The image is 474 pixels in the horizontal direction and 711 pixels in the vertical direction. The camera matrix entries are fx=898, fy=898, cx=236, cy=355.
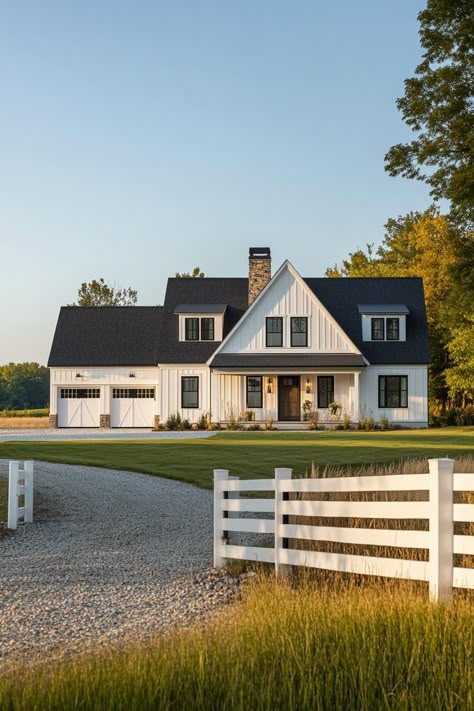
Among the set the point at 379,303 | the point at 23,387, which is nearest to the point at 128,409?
the point at 379,303

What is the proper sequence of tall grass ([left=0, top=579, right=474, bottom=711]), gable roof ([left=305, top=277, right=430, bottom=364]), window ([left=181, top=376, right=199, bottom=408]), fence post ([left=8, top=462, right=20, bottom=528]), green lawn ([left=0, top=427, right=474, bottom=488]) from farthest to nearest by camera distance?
window ([left=181, top=376, right=199, bottom=408])
gable roof ([left=305, top=277, right=430, bottom=364])
green lawn ([left=0, top=427, right=474, bottom=488])
fence post ([left=8, top=462, right=20, bottom=528])
tall grass ([left=0, top=579, right=474, bottom=711])

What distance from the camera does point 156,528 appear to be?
528 inches

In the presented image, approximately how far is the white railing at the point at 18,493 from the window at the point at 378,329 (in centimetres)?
2967

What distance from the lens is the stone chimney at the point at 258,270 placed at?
4391 cm

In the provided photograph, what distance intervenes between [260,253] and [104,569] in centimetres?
3468

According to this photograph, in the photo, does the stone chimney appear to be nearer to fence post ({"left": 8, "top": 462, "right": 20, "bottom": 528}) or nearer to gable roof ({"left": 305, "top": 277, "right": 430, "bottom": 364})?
gable roof ({"left": 305, "top": 277, "right": 430, "bottom": 364})

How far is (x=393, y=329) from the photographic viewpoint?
4278 centimetres

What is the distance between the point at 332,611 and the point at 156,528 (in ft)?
22.0

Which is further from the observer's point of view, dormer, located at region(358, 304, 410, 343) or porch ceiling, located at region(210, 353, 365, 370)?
dormer, located at region(358, 304, 410, 343)

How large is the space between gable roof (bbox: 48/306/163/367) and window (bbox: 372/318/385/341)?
10.5m

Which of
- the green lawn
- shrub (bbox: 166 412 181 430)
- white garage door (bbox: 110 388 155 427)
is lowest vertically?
the green lawn

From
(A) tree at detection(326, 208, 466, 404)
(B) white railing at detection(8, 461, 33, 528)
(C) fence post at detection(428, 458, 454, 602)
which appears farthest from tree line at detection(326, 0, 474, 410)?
(C) fence post at detection(428, 458, 454, 602)

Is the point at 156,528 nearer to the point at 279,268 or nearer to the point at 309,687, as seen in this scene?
the point at 309,687

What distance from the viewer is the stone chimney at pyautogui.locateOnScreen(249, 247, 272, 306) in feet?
144
